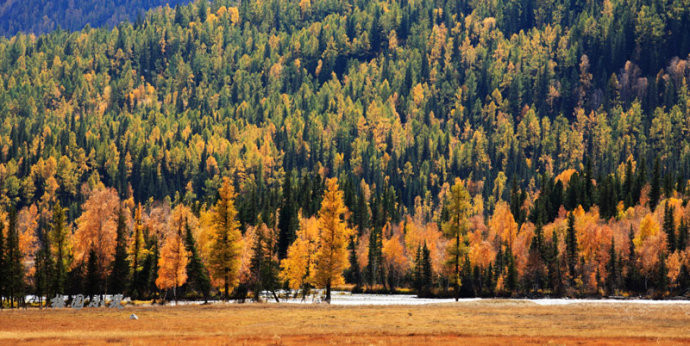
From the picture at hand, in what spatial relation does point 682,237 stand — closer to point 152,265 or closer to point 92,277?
point 152,265

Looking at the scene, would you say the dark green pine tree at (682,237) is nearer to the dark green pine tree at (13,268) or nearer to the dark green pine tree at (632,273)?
the dark green pine tree at (632,273)

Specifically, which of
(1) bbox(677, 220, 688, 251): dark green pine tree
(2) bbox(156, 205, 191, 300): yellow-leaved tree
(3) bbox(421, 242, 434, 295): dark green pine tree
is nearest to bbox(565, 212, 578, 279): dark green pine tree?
(1) bbox(677, 220, 688, 251): dark green pine tree

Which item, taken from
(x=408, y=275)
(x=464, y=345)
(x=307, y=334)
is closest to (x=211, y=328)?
(x=307, y=334)

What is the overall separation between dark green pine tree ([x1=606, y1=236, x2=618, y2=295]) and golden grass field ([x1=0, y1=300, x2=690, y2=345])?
56.8 metres

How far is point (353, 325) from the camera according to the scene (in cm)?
6606

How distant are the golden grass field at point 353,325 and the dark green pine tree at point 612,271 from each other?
186 ft

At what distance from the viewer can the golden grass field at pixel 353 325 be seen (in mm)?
55500

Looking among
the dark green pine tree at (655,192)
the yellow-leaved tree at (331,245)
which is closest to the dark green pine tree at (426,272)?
the yellow-leaved tree at (331,245)

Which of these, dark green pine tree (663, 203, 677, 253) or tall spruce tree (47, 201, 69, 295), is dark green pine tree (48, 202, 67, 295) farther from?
dark green pine tree (663, 203, 677, 253)

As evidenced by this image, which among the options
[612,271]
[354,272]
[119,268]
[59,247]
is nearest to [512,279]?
[612,271]

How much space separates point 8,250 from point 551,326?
2954 inches

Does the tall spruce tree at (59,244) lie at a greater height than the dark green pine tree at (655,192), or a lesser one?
lesser

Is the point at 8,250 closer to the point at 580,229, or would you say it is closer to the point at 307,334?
the point at 307,334

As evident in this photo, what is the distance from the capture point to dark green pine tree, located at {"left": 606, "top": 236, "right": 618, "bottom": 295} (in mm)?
142250
